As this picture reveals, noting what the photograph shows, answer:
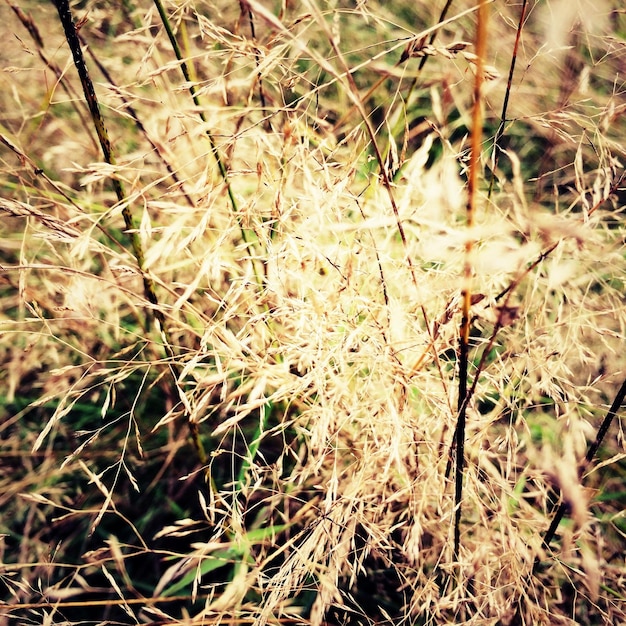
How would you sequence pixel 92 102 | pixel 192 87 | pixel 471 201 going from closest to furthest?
1. pixel 471 201
2. pixel 92 102
3. pixel 192 87

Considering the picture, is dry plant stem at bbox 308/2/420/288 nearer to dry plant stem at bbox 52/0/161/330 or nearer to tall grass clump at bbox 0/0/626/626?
tall grass clump at bbox 0/0/626/626

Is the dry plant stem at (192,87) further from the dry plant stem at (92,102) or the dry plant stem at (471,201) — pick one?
the dry plant stem at (471,201)

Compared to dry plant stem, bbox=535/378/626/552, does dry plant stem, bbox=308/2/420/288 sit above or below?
above

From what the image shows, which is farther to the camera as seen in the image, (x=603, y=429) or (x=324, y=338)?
(x=324, y=338)

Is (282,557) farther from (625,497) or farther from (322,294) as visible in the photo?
(625,497)

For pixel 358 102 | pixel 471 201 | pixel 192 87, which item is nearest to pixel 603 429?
pixel 471 201

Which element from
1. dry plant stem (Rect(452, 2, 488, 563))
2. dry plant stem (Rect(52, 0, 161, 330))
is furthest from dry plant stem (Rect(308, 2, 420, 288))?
dry plant stem (Rect(52, 0, 161, 330))

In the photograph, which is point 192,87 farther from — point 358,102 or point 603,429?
point 603,429

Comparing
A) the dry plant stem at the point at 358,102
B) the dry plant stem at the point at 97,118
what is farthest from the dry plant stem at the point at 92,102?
the dry plant stem at the point at 358,102

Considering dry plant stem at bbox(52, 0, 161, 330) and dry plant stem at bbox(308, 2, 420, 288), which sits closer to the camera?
dry plant stem at bbox(308, 2, 420, 288)
